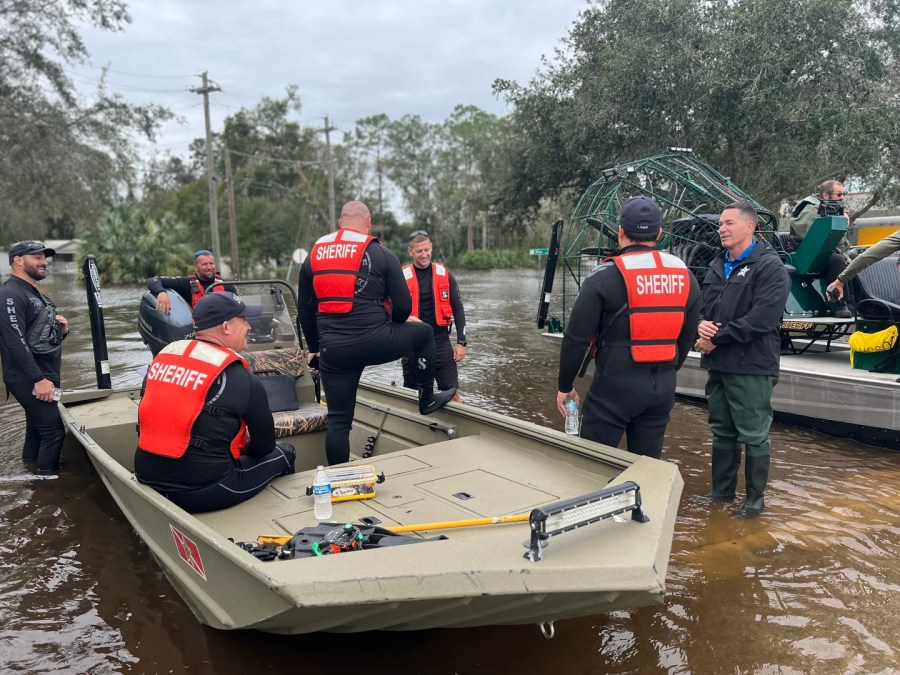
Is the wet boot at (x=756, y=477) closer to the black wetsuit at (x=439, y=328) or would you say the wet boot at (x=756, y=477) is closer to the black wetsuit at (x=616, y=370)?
the black wetsuit at (x=616, y=370)

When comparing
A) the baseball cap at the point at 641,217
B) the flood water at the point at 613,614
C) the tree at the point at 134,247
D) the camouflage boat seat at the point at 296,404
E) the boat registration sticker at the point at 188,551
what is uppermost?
the tree at the point at 134,247

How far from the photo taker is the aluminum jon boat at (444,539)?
2209 mm

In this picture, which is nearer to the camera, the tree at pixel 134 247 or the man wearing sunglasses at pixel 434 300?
the man wearing sunglasses at pixel 434 300

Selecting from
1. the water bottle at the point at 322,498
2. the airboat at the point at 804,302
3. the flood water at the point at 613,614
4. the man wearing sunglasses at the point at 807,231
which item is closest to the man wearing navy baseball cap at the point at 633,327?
the flood water at the point at 613,614

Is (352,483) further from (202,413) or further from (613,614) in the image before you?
(613,614)

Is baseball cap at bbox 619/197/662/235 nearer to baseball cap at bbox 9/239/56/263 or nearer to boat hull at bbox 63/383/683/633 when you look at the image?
boat hull at bbox 63/383/683/633

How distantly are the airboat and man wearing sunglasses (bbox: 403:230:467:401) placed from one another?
8.39ft

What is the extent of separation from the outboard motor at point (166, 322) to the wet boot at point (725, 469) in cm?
469

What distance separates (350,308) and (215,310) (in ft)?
3.46

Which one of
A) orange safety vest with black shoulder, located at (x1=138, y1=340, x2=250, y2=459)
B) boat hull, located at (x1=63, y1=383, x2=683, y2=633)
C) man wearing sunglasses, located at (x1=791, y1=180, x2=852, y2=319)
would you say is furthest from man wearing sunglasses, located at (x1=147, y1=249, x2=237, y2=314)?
man wearing sunglasses, located at (x1=791, y1=180, x2=852, y2=319)

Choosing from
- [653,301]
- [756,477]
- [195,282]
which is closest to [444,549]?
[653,301]

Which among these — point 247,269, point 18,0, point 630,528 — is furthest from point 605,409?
point 247,269

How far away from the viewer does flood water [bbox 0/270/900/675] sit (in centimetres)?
307

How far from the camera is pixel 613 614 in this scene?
3.45 meters
